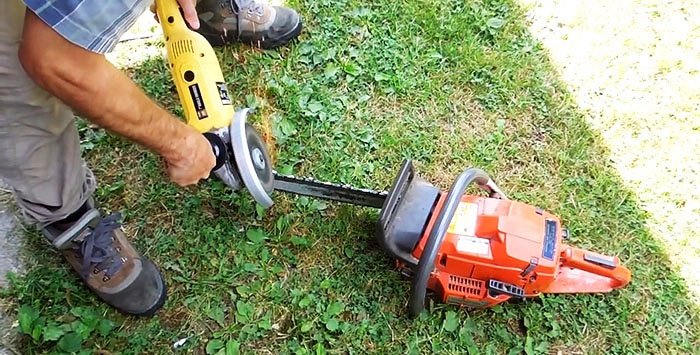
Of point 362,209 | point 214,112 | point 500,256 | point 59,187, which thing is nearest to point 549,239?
point 500,256

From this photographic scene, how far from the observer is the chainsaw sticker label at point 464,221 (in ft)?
6.51

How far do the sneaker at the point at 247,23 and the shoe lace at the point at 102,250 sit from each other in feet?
2.92

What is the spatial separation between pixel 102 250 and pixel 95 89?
0.88 m

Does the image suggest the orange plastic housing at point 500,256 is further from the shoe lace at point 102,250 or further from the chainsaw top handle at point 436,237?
the shoe lace at point 102,250

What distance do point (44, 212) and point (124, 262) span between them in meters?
0.29

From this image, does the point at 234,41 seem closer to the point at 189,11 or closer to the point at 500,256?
the point at 189,11

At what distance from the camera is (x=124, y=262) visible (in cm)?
210

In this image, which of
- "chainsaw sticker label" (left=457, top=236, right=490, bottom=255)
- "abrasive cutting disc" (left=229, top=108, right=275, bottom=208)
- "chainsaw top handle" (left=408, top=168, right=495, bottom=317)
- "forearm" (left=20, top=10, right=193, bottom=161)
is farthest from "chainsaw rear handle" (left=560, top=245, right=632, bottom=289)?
"forearm" (left=20, top=10, right=193, bottom=161)

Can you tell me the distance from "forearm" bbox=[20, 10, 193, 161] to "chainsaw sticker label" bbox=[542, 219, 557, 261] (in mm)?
1089

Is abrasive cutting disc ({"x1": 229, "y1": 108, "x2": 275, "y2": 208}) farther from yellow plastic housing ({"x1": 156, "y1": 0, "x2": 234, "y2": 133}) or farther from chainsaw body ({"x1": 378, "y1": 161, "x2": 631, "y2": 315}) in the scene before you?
chainsaw body ({"x1": 378, "y1": 161, "x2": 631, "y2": 315})

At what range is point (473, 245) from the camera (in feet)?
6.44

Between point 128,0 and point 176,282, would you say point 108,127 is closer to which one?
point 128,0

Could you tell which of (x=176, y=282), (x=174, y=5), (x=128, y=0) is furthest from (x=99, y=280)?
(x=128, y=0)

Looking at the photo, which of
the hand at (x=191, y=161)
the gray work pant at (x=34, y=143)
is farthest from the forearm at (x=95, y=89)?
the gray work pant at (x=34, y=143)
